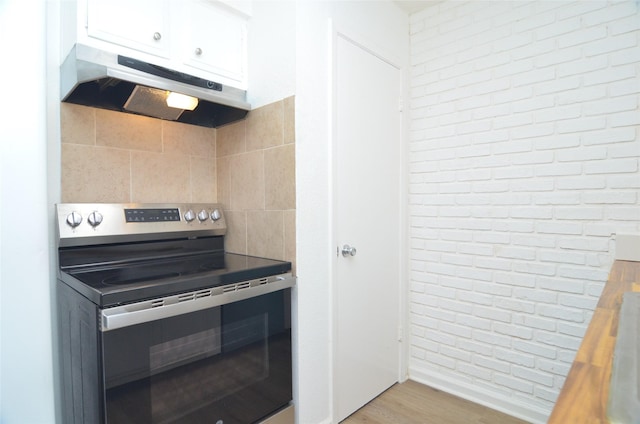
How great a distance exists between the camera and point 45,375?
1438mm

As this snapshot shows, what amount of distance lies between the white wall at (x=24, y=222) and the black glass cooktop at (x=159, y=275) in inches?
6.3

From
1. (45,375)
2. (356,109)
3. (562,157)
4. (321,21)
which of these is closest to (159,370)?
(45,375)

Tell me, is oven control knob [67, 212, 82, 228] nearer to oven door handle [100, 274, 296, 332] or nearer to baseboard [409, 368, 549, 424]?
oven door handle [100, 274, 296, 332]

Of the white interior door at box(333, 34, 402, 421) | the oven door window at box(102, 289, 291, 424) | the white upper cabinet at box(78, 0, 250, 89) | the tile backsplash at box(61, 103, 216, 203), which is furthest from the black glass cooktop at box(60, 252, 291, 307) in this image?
the white upper cabinet at box(78, 0, 250, 89)

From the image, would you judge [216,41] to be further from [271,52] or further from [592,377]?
[592,377]

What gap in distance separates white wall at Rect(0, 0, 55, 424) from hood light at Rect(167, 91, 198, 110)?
1.59ft

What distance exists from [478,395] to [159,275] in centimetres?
195

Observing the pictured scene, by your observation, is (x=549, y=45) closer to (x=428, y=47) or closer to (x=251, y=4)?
(x=428, y=47)

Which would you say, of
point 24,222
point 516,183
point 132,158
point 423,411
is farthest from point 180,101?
point 423,411

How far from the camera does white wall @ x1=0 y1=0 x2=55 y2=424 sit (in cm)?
136

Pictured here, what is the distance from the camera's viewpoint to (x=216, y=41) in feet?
5.72

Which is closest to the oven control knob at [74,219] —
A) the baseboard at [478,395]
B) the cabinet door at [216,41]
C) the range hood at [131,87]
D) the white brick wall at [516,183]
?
the range hood at [131,87]

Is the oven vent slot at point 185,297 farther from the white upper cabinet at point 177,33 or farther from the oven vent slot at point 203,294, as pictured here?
the white upper cabinet at point 177,33

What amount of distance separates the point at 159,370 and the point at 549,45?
7.86ft
